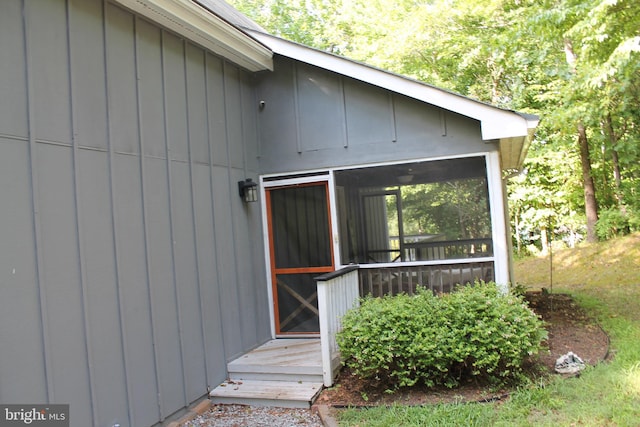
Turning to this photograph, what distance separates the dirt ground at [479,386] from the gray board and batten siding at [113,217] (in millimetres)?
1307

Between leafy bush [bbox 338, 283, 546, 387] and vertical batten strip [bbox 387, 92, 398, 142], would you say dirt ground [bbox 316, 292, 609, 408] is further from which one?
vertical batten strip [bbox 387, 92, 398, 142]

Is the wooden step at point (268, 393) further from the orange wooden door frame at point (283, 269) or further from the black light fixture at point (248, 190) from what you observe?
the black light fixture at point (248, 190)

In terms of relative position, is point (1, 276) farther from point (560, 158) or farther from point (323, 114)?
point (560, 158)

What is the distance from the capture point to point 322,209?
5844 millimetres

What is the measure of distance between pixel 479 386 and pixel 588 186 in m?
10.7

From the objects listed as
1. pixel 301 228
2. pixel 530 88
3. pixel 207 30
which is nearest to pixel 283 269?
pixel 301 228

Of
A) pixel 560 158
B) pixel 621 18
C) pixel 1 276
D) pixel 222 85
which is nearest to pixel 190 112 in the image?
pixel 222 85

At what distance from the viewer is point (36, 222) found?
298 cm

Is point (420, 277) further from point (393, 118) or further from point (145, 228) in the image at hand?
point (145, 228)

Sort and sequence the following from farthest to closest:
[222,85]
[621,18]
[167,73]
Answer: [621,18]
[222,85]
[167,73]

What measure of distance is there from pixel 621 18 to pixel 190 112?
6155 millimetres

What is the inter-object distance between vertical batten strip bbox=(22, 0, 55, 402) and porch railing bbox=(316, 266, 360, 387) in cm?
234

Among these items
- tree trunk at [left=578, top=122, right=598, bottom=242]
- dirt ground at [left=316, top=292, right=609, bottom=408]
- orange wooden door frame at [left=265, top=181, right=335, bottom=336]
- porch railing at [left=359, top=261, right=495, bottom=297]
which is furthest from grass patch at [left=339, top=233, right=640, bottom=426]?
tree trunk at [left=578, top=122, right=598, bottom=242]

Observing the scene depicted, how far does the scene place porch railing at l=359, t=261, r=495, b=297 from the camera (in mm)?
5324
